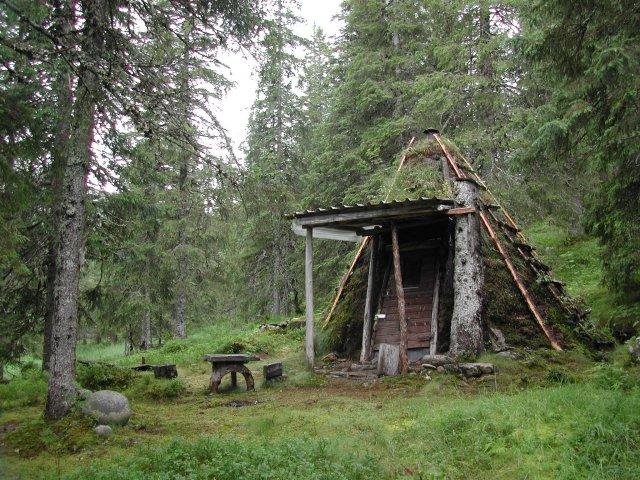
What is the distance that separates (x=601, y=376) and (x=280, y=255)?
16.7 m

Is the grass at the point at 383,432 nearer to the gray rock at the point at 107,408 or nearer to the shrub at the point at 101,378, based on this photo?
the gray rock at the point at 107,408

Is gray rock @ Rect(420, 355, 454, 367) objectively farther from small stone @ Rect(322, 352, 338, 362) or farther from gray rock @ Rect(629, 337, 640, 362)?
gray rock @ Rect(629, 337, 640, 362)

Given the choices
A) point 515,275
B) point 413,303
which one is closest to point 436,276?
point 413,303

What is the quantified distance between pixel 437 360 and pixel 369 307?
2.72 meters

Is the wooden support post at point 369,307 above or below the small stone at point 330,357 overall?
above

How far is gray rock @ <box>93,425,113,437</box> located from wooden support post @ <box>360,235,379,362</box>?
6.34m

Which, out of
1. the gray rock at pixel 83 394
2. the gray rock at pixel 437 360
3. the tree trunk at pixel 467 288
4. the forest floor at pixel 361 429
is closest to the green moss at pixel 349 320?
the forest floor at pixel 361 429

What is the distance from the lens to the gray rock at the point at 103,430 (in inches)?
284

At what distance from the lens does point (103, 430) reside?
7.25 meters

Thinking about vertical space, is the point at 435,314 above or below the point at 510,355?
above

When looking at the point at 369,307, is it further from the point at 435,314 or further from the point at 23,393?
the point at 23,393

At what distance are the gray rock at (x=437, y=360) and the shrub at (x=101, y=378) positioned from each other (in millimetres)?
6372

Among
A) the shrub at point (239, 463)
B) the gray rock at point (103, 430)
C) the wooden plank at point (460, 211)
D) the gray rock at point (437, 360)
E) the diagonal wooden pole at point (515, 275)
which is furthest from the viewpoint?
the wooden plank at point (460, 211)

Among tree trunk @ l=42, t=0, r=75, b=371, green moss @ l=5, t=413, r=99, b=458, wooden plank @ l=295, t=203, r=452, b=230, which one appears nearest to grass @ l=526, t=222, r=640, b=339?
wooden plank @ l=295, t=203, r=452, b=230
